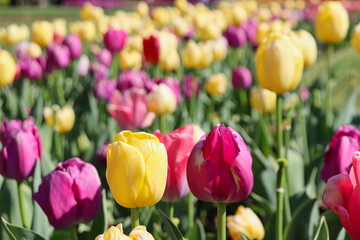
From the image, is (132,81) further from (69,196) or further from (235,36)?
(235,36)

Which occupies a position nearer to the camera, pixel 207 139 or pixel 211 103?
pixel 207 139

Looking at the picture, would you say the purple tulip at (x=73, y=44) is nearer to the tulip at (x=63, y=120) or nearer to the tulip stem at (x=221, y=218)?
the tulip at (x=63, y=120)

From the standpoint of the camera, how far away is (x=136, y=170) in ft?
3.54

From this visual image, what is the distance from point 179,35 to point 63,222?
12.4ft

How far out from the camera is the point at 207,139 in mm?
1087

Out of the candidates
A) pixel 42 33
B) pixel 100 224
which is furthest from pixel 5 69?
pixel 42 33

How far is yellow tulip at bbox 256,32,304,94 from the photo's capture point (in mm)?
1722

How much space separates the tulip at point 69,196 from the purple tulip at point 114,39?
8.75 ft

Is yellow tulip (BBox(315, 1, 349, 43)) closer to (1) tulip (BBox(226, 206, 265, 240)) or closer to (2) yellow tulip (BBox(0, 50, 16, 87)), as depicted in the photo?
(1) tulip (BBox(226, 206, 265, 240))

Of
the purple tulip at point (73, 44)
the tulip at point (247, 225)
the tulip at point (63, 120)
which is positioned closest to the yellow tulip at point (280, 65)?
the tulip at point (247, 225)

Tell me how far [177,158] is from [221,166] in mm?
189

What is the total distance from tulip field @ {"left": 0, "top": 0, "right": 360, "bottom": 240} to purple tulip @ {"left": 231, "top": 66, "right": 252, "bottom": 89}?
0.01 m

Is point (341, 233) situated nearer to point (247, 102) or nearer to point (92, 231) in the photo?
point (92, 231)

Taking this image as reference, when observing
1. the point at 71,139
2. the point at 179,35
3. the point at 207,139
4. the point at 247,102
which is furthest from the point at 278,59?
the point at 179,35
